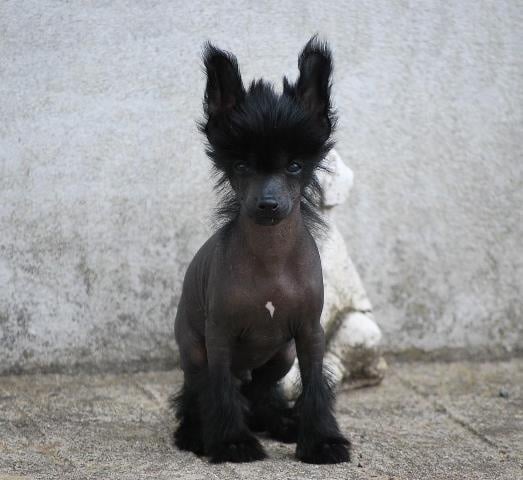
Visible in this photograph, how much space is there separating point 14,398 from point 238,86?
2275 millimetres

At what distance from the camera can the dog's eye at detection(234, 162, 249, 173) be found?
4.27 meters

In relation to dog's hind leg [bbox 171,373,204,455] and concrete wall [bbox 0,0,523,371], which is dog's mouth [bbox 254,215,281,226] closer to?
dog's hind leg [bbox 171,373,204,455]

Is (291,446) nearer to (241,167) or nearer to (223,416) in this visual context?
(223,416)

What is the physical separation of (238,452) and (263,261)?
2.67 ft

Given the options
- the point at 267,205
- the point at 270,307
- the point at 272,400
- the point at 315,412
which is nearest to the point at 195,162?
the point at 272,400

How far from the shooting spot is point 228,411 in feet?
14.4

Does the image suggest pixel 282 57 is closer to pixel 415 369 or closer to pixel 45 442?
pixel 415 369

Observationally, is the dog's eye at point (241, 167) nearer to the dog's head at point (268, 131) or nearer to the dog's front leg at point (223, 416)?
the dog's head at point (268, 131)

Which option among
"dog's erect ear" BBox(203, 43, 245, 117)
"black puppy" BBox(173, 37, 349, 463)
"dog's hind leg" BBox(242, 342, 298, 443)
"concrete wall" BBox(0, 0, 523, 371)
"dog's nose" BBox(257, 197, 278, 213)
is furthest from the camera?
"concrete wall" BBox(0, 0, 523, 371)

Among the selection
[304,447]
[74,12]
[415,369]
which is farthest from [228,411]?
[74,12]

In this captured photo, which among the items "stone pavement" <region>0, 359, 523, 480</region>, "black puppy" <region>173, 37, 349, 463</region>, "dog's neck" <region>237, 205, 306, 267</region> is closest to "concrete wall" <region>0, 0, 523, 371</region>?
"stone pavement" <region>0, 359, 523, 480</region>

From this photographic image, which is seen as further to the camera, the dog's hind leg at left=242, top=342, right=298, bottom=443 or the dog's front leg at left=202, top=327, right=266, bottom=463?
the dog's hind leg at left=242, top=342, right=298, bottom=443

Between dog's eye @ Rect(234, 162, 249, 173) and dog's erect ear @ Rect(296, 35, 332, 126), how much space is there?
0.37m

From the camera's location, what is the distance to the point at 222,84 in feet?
14.3
